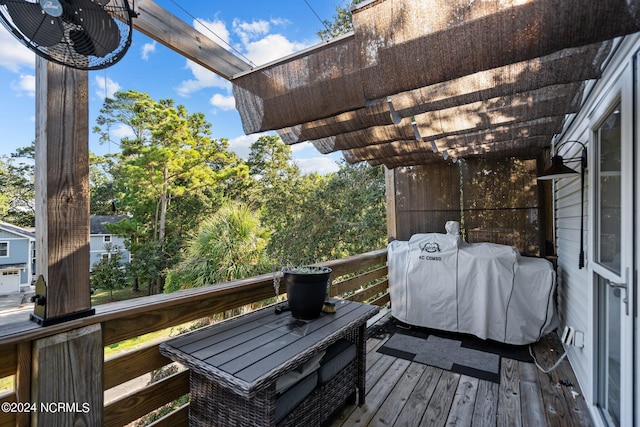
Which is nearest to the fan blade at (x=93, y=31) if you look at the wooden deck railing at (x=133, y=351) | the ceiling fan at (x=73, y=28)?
the ceiling fan at (x=73, y=28)

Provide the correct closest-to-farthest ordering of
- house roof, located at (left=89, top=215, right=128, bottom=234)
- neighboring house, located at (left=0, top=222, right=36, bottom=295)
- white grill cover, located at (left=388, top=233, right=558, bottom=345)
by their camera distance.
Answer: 1. white grill cover, located at (left=388, top=233, right=558, bottom=345)
2. neighboring house, located at (left=0, top=222, right=36, bottom=295)
3. house roof, located at (left=89, top=215, right=128, bottom=234)

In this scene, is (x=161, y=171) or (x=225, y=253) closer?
(x=225, y=253)

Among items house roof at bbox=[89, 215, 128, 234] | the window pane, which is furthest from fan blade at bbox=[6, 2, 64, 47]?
house roof at bbox=[89, 215, 128, 234]

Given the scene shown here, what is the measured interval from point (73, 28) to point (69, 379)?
133 cm

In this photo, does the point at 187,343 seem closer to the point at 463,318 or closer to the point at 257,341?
the point at 257,341

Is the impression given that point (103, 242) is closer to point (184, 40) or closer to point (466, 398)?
point (184, 40)

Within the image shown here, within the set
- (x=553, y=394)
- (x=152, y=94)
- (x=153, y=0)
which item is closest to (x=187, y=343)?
(x=153, y=0)

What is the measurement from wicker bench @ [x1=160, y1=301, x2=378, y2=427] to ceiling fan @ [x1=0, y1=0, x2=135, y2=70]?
4.16 ft

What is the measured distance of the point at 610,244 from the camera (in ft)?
5.32

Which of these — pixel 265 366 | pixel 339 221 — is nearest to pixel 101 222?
pixel 339 221

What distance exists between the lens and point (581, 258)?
7.14ft

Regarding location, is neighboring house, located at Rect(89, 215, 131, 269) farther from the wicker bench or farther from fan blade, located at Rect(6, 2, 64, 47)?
fan blade, located at Rect(6, 2, 64, 47)

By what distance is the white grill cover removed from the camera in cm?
284

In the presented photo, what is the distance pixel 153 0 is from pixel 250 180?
13690mm
